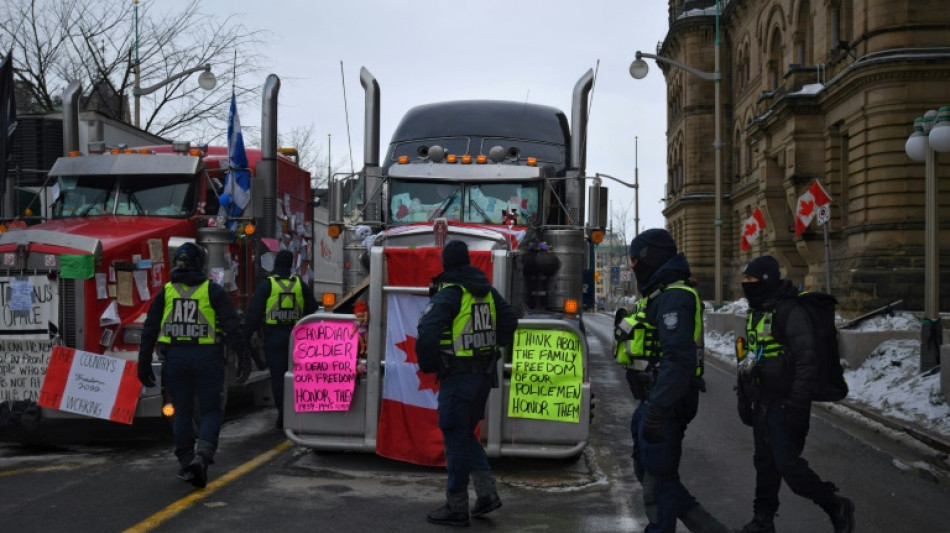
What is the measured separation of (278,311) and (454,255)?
392 centimetres

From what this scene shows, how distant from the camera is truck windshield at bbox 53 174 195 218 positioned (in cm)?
1096

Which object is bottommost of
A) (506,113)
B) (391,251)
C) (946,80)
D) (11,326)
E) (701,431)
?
(701,431)

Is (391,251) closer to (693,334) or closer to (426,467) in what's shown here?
(426,467)

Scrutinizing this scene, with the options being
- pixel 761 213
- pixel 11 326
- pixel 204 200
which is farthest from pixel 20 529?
pixel 761 213

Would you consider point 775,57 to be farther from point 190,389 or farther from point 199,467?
point 199,467

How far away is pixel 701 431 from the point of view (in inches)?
462

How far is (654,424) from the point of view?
18.1 feet

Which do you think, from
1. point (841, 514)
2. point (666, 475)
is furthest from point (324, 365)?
point (841, 514)

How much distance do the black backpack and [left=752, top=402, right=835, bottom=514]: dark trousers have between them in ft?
0.92

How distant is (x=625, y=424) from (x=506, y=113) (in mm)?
4960

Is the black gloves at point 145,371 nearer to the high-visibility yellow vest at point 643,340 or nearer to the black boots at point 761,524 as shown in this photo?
the high-visibility yellow vest at point 643,340

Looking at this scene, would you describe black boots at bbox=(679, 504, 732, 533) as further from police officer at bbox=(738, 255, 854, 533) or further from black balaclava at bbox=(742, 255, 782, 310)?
black balaclava at bbox=(742, 255, 782, 310)

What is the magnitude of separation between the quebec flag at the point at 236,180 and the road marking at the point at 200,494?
2.90 meters

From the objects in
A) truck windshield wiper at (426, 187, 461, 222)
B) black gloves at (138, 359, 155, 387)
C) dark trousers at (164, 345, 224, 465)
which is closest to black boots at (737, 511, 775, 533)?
dark trousers at (164, 345, 224, 465)
